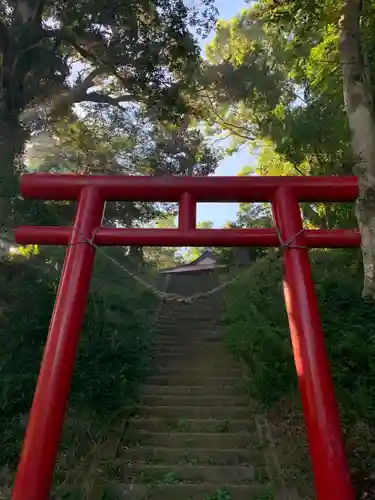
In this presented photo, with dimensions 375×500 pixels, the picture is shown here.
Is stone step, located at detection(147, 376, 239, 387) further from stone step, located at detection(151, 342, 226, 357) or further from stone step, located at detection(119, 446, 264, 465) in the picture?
stone step, located at detection(119, 446, 264, 465)

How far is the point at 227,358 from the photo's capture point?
812 centimetres

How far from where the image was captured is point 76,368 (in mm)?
6000

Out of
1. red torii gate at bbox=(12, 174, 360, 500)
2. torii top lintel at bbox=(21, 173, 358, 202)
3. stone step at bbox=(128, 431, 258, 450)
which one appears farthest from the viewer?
stone step at bbox=(128, 431, 258, 450)

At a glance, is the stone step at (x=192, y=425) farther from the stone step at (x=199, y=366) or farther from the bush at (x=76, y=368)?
the stone step at (x=199, y=366)

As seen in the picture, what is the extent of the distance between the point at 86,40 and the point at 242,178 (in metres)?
7.46

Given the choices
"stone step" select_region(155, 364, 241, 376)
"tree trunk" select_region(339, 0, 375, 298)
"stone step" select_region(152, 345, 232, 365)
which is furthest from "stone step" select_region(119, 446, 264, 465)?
"stone step" select_region(152, 345, 232, 365)

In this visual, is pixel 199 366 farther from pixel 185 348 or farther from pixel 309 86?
pixel 309 86

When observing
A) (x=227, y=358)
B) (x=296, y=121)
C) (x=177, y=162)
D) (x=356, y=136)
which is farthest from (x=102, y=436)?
(x=177, y=162)

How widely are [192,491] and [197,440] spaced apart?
→ 950 mm

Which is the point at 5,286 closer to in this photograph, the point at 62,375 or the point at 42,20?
the point at 62,375

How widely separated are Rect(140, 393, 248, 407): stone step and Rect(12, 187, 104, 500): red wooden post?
336 centimetres

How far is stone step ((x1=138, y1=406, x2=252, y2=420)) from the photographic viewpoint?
6.12 m

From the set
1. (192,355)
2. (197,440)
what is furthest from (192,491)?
(192,355)

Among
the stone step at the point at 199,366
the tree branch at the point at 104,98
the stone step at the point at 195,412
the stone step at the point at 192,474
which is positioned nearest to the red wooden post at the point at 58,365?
the stone step at the point at 192,474
